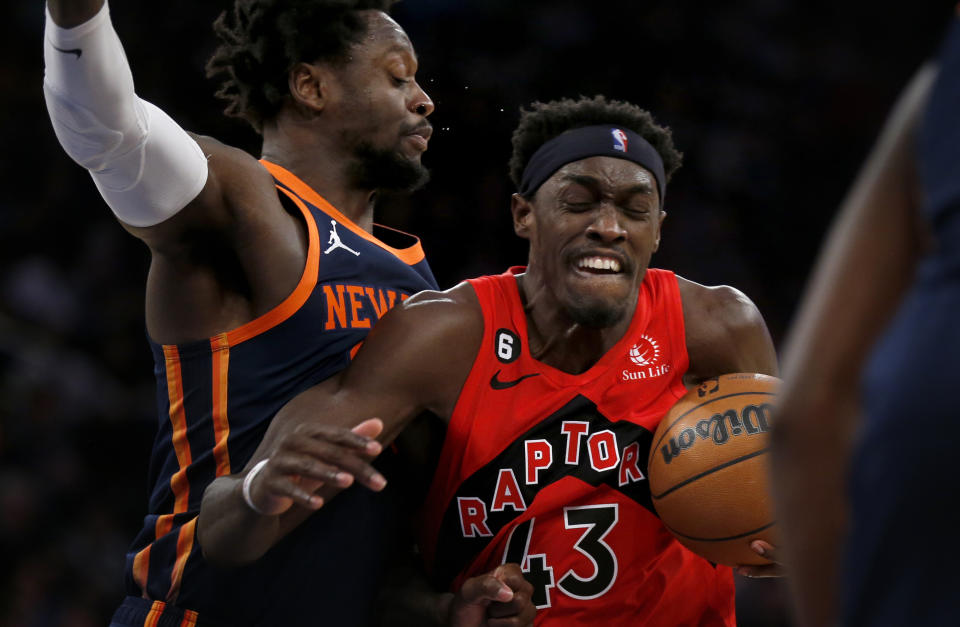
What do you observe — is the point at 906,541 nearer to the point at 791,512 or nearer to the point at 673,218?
the point at 791,512

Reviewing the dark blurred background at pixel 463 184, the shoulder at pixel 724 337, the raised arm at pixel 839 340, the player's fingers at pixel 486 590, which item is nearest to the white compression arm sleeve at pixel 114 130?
the player's fingers at pixel 486 590

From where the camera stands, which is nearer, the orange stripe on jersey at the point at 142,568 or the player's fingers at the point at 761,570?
the player's fingers at the point at 761,570

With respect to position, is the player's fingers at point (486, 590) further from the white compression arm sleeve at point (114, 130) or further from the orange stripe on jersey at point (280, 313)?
the white compression arm sleeve at point (114, 130)

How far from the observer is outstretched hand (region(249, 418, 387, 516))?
2109 mm

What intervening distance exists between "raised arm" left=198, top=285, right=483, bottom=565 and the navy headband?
412 mm

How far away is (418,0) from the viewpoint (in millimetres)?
6684

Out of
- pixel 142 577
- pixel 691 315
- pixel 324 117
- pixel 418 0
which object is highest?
pixel 418 0

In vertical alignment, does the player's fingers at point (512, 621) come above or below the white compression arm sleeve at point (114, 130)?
below

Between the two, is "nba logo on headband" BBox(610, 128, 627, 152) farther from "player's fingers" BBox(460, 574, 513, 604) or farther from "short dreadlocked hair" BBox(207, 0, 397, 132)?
"player's fingers" BBox(460, 574, 513, 604)

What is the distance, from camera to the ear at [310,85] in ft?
11.5

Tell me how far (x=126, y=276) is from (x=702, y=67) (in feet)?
13.6

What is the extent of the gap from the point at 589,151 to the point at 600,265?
340mm

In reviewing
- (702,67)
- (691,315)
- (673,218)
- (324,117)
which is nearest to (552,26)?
(702,67)

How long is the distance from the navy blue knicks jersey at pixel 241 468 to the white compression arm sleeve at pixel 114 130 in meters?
0.41
